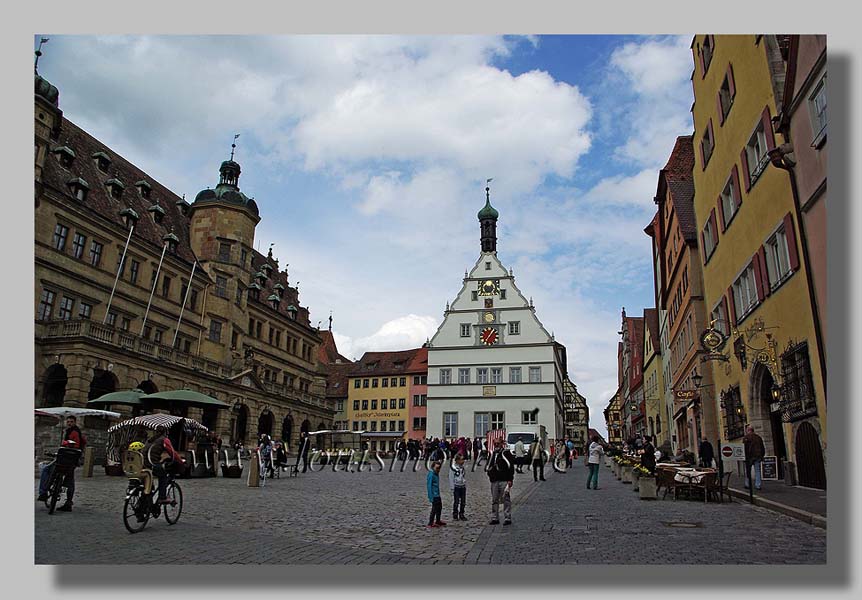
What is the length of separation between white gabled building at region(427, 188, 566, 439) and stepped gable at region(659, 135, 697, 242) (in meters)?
25.6

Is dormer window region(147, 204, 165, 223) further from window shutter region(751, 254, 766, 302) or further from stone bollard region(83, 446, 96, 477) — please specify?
window shutter region(751, 254, 766, 302)

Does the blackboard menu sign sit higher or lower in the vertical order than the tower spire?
lower

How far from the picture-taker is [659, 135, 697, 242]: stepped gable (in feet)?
94.1

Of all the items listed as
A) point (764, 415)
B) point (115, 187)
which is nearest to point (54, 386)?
point (115, 187)

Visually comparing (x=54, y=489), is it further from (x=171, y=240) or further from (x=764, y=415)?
(x=171, y=240)

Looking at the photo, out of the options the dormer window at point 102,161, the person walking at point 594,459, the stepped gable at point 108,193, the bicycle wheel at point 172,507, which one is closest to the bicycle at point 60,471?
the bicycle wheel at point 172,507

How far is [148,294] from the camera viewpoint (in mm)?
25922

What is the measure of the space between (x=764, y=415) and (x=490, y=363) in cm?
3991

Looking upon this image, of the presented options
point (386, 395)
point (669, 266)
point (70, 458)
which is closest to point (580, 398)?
point (386, 395)

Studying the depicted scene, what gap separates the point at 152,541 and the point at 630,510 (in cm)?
945

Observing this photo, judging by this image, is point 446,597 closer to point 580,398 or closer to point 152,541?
point 152,541

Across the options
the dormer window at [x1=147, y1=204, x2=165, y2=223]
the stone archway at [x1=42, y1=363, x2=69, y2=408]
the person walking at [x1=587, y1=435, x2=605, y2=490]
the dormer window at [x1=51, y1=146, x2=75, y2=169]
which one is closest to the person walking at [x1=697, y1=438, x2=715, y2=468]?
the person walking at [x1=587, y1=435, x2=605, y2=490]

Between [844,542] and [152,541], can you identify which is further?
[152,541]

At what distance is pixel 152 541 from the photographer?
899 cm
